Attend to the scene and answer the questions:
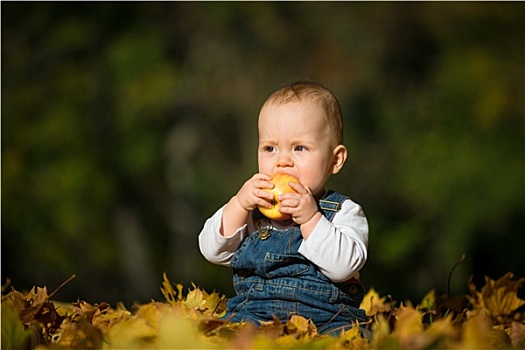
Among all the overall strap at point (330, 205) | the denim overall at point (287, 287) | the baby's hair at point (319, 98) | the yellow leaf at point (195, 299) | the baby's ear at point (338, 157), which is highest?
the baby's hair at point (319, 98)

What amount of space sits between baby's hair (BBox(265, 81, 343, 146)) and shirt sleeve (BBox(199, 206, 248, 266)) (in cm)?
28

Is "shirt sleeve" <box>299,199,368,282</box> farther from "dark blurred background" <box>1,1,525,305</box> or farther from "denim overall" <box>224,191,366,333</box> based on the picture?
"dark blurred background" <box>1,1,525,305</box>

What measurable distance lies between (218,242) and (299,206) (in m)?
0.23

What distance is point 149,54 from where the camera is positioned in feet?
16.8

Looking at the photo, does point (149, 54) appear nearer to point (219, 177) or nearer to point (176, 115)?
point (176, 115)

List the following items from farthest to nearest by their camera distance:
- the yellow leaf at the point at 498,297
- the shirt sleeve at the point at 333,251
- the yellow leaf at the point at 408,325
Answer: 1. the yellow leaf at the point at 498,297
2. the shirt sleeve at the point at 333,251
3. the yellow leaf at the point at 408,325

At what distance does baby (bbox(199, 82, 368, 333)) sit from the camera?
173cm

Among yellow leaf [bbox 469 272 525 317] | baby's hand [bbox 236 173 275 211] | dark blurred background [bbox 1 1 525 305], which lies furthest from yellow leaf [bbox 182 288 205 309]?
dark blurred background [bbox 1 1 525 305]

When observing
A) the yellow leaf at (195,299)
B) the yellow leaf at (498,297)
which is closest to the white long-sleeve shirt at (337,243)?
the yellow leaf at (195,299)

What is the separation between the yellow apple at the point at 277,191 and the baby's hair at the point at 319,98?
155 mm

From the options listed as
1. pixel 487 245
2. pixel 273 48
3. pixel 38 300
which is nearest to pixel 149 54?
pixel 273 48

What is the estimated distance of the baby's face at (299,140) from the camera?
1.81 m

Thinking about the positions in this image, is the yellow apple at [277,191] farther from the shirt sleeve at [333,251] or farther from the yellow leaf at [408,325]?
the yellow leaf at [408,325]

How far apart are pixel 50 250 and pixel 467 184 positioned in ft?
7.93
